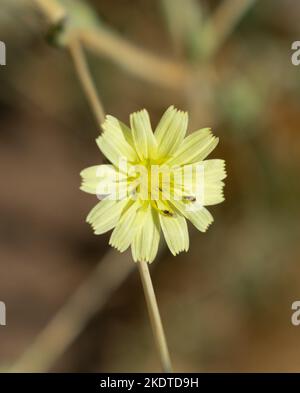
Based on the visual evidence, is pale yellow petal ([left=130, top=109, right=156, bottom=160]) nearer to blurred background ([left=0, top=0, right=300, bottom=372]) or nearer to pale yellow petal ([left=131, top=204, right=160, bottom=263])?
pale yellow petal ([left=131, top=204, right=160, bottom=263])

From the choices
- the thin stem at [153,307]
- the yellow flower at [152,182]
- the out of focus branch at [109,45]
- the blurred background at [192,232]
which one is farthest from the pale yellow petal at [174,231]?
the blurred background at [192,232]

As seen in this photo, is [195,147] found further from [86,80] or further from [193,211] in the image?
[86,80]

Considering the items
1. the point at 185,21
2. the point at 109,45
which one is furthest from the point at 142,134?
the point at 185,21

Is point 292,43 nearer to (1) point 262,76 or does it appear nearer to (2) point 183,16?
(1) point 262,76

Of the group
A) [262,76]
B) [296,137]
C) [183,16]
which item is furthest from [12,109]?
[296,137]

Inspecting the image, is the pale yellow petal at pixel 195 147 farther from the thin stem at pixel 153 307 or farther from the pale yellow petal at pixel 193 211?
the thin stem at pixel 153 307
